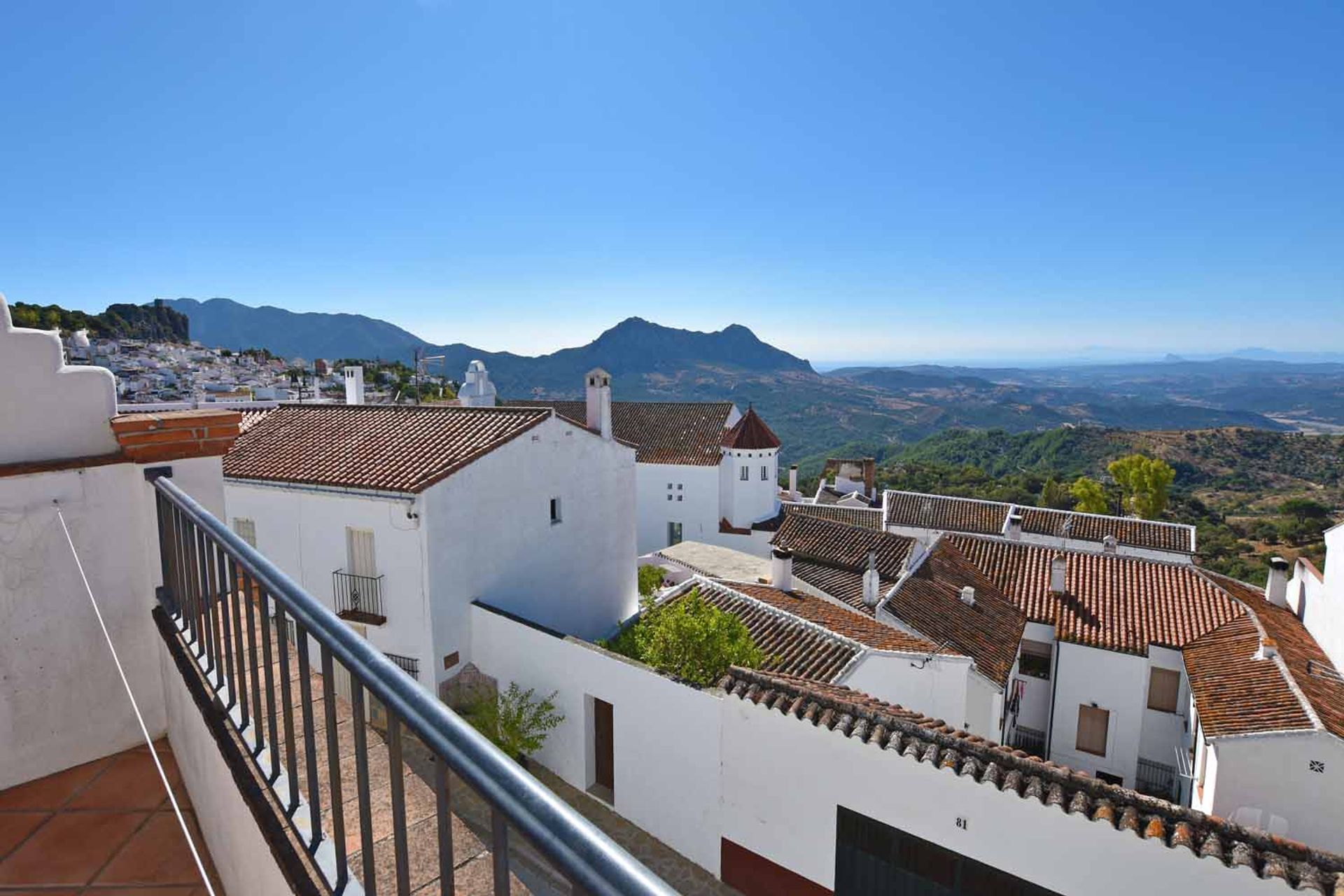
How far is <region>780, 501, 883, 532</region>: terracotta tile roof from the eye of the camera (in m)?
33.0

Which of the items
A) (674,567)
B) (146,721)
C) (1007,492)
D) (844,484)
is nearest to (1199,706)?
(674,567)

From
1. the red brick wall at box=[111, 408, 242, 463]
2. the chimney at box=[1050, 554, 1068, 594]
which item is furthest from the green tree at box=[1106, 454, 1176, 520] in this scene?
the red brick wall at box=[111, 408, 242, 463]

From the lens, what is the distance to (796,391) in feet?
456

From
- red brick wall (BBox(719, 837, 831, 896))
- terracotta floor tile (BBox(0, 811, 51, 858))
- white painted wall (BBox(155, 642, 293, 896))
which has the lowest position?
red brick wall (BBox(719, 837, 831, 896))

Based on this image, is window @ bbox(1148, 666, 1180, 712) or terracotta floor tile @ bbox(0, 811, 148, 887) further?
window @ bbox(1148, 666, 1180, 712)

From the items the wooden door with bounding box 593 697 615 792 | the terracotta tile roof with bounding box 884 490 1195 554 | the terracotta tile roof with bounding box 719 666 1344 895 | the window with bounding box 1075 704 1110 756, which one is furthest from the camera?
the terracotta tile roof with bounding box 884 490 1195 554

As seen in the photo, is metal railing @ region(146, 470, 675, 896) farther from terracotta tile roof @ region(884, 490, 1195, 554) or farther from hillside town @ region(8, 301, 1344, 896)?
terracotta tile roof @ region(884, 490, 1195, 554)

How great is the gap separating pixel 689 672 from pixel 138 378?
3755 centimetres

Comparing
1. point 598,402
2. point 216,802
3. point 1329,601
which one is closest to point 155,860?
point 216,802

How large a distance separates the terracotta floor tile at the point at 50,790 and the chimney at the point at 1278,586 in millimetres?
23537

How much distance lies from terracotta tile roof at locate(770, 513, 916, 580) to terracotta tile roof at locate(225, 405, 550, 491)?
34.1 ft

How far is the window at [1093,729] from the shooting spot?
17016 mm

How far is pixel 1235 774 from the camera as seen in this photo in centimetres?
1169

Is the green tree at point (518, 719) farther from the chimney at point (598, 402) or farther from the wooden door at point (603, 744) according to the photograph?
the chimney at point (598, 402)
